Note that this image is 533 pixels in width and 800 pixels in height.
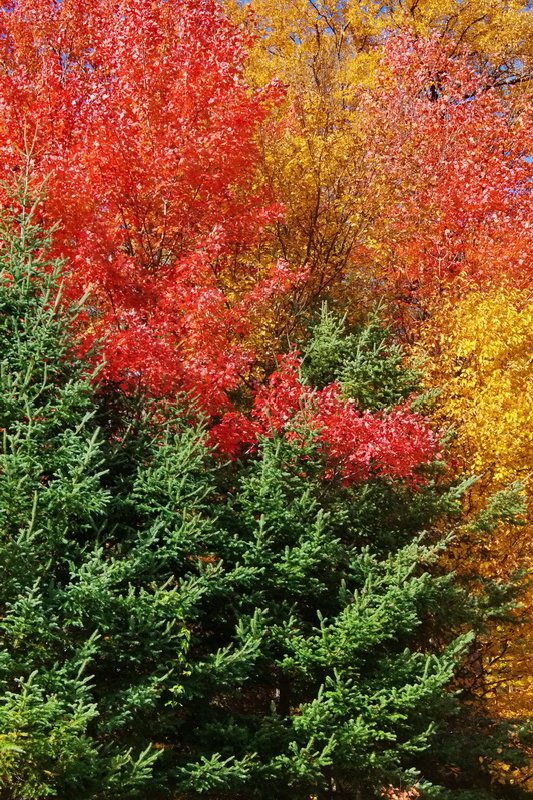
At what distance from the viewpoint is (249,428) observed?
43.9 feet

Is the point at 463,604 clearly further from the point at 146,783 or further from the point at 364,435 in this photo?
the point at 146,783

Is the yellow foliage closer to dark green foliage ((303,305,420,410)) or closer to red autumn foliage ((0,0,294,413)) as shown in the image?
dark green foliage ((303,305,420,410))

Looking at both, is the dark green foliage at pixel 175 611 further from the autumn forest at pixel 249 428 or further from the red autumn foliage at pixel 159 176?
the red autumn foliage at pixel 159 176

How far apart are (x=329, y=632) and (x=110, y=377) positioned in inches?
198

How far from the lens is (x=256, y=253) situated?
19.3 m

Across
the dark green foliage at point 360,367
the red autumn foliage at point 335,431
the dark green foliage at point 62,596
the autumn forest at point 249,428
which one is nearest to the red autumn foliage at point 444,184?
the autumn forest at point 249,428

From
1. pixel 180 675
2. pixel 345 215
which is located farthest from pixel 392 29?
pixel 180 675

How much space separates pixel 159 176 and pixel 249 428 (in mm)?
5023

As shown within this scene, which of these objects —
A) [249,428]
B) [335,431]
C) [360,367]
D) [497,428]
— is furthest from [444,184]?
[249,428]

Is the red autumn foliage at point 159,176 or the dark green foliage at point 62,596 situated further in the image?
the red autumn foliage at point 159,176

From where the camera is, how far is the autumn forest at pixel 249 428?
988cm

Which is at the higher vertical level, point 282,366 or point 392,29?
point 392,29

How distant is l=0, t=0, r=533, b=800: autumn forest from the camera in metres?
9.88

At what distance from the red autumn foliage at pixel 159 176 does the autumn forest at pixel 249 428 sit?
0.07 metres
